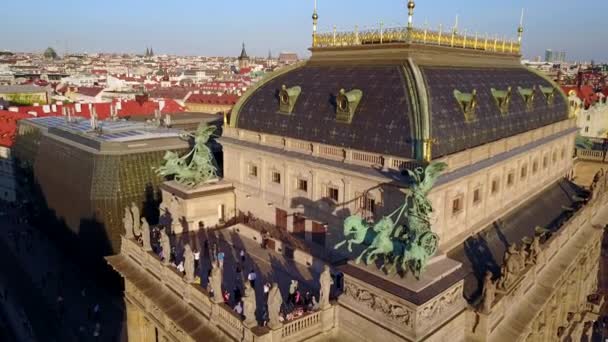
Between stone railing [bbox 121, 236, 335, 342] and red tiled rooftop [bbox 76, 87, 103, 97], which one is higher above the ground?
red tiled rooftop [bbox 76, 87, 103, 97]

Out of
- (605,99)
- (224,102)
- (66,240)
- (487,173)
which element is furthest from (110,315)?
(605,99)

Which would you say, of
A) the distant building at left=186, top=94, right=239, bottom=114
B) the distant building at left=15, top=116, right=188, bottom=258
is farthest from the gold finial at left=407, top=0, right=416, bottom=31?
the distant building at left=186, top=94, right=239, bottom=114

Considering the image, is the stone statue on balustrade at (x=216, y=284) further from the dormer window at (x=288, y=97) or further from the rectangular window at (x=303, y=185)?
the dormer window at (x=288, y=97)

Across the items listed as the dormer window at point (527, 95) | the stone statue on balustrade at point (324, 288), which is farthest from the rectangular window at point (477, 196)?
the stone statue on balustrade at point (324, 288)

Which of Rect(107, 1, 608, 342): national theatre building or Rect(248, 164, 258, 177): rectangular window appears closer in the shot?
Rect(107, 1, 608, 342): national theatre building

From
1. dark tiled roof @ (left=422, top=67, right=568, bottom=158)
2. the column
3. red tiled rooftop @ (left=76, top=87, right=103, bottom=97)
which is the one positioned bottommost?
the column

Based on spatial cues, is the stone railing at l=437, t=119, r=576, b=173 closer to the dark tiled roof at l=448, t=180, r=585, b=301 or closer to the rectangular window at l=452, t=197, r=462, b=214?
the rectangular window at l=452, t=197, r=462, b=214

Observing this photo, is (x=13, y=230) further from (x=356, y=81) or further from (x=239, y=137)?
(x=356, y=81)
